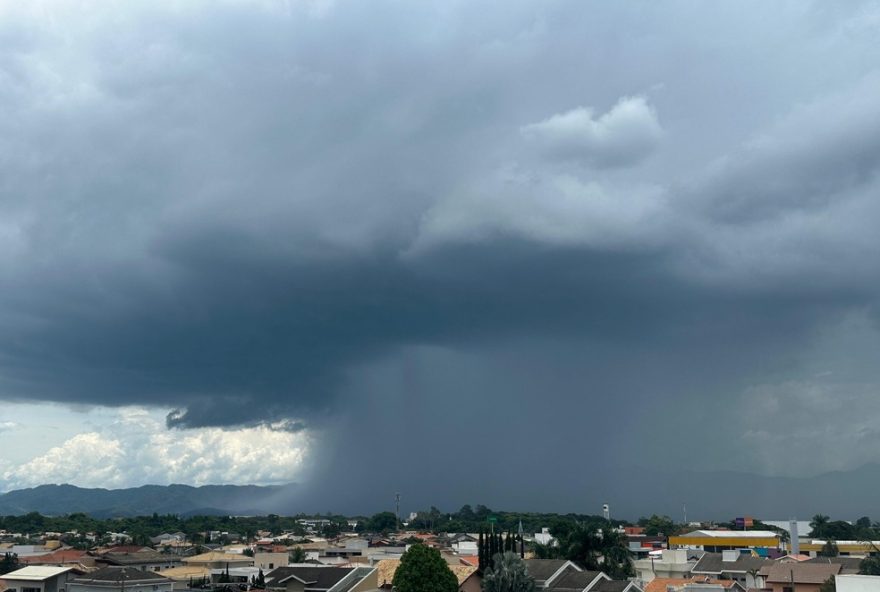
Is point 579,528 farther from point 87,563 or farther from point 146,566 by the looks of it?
point 87,563

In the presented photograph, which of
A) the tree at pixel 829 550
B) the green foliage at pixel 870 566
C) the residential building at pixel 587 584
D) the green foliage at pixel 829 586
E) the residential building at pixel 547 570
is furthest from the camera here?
the tree at pixel 829 550

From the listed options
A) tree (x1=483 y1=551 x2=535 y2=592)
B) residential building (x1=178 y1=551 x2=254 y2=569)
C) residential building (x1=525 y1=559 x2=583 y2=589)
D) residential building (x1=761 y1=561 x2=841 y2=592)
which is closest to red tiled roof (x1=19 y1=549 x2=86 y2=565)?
residential building (x1=178 y1=551 x2=254 y2=569)

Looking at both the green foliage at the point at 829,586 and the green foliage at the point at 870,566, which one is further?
the green foliage at the point at 870,566

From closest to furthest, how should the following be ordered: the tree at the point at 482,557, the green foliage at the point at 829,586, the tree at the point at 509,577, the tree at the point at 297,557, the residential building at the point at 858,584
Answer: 1. the residential building at the point at 858,584
2. the tree at the point at 509,577
3. the green foliage at the point at 829,586
4. the tree at the point at 482,557
5. the tree at the point at 297,557

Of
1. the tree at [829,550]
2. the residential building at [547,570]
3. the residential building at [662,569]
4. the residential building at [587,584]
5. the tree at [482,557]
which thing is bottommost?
the tree at [829,550]

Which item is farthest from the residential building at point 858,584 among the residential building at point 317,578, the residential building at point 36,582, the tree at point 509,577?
the residential building at point 36,582

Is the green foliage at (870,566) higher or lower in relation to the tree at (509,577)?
lower

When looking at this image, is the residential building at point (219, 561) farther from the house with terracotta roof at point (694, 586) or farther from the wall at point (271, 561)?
the house with terracotta roof at point (694, 586)
